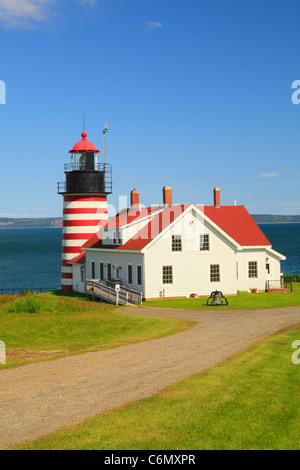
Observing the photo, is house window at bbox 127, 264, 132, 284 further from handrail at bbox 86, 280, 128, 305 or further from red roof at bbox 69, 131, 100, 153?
red roof at bbox 69, 131, 100, 153

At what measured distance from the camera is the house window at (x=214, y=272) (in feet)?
136

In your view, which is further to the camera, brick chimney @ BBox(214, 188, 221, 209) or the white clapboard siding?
brick chimney @ BBox(214, 188, 221, 209)

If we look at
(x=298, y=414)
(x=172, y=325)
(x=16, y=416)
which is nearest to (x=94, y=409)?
(x=16, y=416)

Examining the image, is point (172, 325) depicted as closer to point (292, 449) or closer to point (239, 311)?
point (239, 311)

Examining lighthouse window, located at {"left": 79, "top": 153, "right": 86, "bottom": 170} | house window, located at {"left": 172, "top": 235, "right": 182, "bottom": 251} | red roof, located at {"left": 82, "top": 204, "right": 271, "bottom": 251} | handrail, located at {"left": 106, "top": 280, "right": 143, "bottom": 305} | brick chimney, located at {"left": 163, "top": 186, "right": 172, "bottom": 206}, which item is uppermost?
lighthouse window, located at {"left": 79, "top": 153, "right": 86, "bottom": 170}

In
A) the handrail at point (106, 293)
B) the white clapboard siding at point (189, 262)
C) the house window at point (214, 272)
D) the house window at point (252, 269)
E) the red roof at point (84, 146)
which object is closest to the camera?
the handrail at point (106, 293)

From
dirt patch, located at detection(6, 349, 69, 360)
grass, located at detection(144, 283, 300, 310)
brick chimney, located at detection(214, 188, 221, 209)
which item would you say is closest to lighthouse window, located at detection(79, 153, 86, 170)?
brick chimney, located at detection(214, 188, 221, 209)

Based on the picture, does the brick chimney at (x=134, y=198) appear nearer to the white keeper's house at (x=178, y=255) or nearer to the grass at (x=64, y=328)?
the white keeper's house at (x=178, y=255)

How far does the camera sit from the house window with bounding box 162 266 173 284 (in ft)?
131

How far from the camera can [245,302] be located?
37281mm

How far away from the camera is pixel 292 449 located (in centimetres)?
1009

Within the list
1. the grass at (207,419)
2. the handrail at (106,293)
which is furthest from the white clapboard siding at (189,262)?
the grass at (207,419)

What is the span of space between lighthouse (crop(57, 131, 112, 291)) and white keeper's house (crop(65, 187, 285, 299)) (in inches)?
79.7

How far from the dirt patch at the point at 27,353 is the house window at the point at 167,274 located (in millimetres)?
19431
